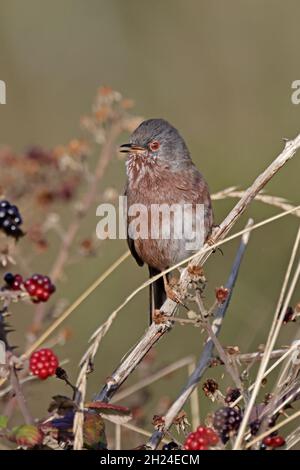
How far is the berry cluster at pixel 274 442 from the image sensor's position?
2.28 meters

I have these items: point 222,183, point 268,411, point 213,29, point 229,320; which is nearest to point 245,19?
point 213,29

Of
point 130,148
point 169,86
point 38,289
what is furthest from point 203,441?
point 169,86

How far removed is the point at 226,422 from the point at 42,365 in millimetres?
526

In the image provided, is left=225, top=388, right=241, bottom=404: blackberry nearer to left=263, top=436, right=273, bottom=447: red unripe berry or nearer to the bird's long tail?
left=263, top=436, right=273, bottom=447: red unripe berry

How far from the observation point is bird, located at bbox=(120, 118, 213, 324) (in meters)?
4.19

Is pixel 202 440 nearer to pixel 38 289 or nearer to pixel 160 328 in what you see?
pixel 38 289

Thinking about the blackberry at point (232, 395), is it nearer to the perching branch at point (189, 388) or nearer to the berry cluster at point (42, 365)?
the perching branch at point (189, 388)

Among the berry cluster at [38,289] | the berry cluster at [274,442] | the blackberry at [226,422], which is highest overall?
the berry cluster at [38,289]

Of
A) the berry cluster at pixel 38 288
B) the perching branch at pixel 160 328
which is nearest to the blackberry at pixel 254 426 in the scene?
the perching branch at pixel 160 328

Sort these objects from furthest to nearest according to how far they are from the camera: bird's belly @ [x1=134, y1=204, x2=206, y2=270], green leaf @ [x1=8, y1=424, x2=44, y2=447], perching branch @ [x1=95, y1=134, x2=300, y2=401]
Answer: bird's belly @ [x1=134, y1=204, x2=206, y2=270], perching branch @ [x1=95, y1=134, x2=300, y2=401], green leaf @ [x1=8, y1=424, x2=44, y2=447]

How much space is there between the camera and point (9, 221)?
2.42 metres

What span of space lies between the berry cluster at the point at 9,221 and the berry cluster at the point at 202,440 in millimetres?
767

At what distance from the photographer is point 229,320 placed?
5.83m

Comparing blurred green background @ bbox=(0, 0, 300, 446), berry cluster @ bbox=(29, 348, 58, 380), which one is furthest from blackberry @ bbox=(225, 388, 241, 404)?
blurred green background @ bbox=(0, 0, 300, 446)
